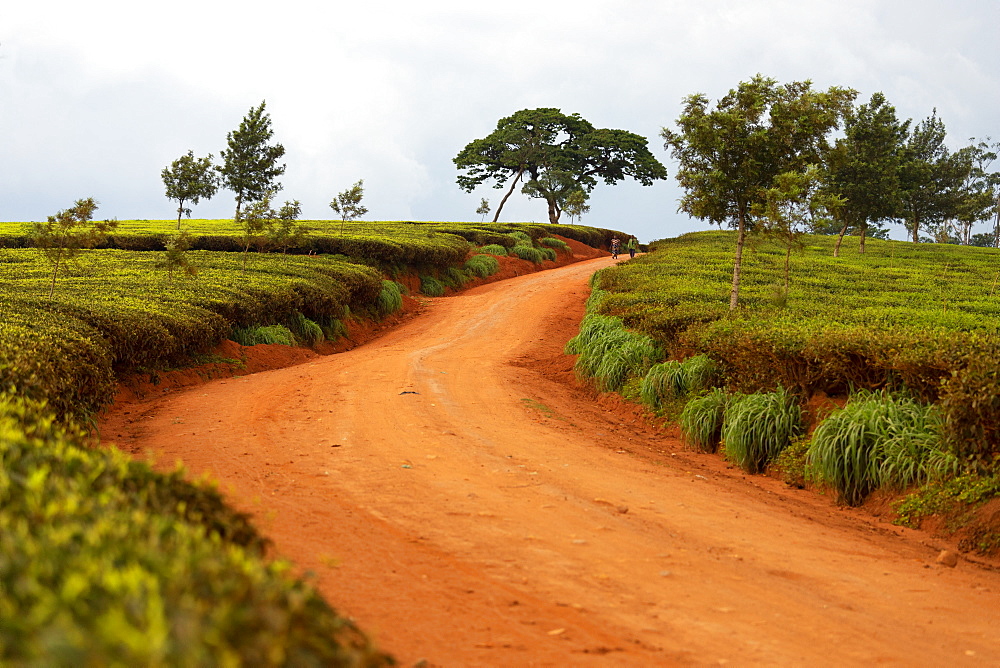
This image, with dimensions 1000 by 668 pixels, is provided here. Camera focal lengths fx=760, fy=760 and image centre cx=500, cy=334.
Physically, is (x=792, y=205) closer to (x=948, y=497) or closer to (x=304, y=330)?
(x=948, y=497)

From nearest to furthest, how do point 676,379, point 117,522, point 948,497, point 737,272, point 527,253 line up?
1. point 117,522
2. point 948,497
3. point 676,379
4. point 737,272
5. point 527,253

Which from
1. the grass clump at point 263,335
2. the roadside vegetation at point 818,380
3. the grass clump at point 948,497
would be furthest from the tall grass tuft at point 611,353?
the grass clump at point 263,335

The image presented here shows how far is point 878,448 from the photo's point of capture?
7.48 meters

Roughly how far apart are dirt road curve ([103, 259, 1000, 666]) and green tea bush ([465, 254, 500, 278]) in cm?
2161

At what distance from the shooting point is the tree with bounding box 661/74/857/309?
13.8 meters

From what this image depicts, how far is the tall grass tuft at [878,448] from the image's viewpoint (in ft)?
23.7

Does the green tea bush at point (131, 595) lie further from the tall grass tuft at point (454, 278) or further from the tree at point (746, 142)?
the tall grass tuft at point (454, 278)

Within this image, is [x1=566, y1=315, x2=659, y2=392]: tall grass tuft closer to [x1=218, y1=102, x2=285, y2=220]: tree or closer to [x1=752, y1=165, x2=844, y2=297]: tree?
[x1=752, y1=165, x2=844, y2=297]: tree

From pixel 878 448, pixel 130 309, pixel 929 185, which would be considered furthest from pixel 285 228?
pixel 929 185

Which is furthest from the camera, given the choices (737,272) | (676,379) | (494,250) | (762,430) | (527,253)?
(527,253)

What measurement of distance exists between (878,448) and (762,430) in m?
1.43

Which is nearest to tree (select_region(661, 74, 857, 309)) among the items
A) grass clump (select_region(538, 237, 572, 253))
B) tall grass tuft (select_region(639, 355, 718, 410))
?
tall grass tuft (select_region(639, 355, 718, 410))

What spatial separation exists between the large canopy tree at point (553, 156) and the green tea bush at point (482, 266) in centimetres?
2815

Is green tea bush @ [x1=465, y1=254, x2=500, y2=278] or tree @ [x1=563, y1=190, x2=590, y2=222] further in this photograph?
tree @ [x1=563, y1=190, x2=590, y2=222]
